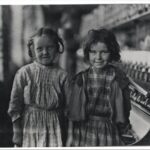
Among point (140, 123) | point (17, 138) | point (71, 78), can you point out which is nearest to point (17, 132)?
point (17, 138)

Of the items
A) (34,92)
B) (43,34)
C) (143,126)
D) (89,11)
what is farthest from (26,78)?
(143,126)

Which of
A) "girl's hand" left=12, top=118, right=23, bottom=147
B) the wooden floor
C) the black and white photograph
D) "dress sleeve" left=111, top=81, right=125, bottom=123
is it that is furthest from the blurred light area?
the wooden floor

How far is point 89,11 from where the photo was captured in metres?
1.75

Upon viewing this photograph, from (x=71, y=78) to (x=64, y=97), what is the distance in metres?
0.12

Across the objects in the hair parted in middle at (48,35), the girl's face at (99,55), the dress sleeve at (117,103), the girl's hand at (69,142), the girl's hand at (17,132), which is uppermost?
the hair parted in middle at (48,35)

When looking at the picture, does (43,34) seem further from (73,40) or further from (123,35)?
(123,35)

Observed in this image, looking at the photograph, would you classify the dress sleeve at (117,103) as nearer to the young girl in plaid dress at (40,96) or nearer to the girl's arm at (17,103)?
the young girl in plaid dress at (40,96)

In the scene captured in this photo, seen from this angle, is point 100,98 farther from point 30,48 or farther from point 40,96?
point 30,48

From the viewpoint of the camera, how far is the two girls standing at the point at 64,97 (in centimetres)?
168

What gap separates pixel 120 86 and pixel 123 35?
305 mm

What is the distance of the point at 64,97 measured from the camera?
171 cm

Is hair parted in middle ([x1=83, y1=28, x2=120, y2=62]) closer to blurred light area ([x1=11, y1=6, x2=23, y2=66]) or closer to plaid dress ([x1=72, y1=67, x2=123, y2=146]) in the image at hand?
plaid dress ([x1=72, y1=67, x2=123, y2=146])

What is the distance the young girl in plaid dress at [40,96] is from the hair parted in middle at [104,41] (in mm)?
150

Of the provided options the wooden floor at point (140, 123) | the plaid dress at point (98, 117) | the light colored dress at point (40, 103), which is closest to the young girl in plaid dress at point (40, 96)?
the light colored dress at point (40, 103)
